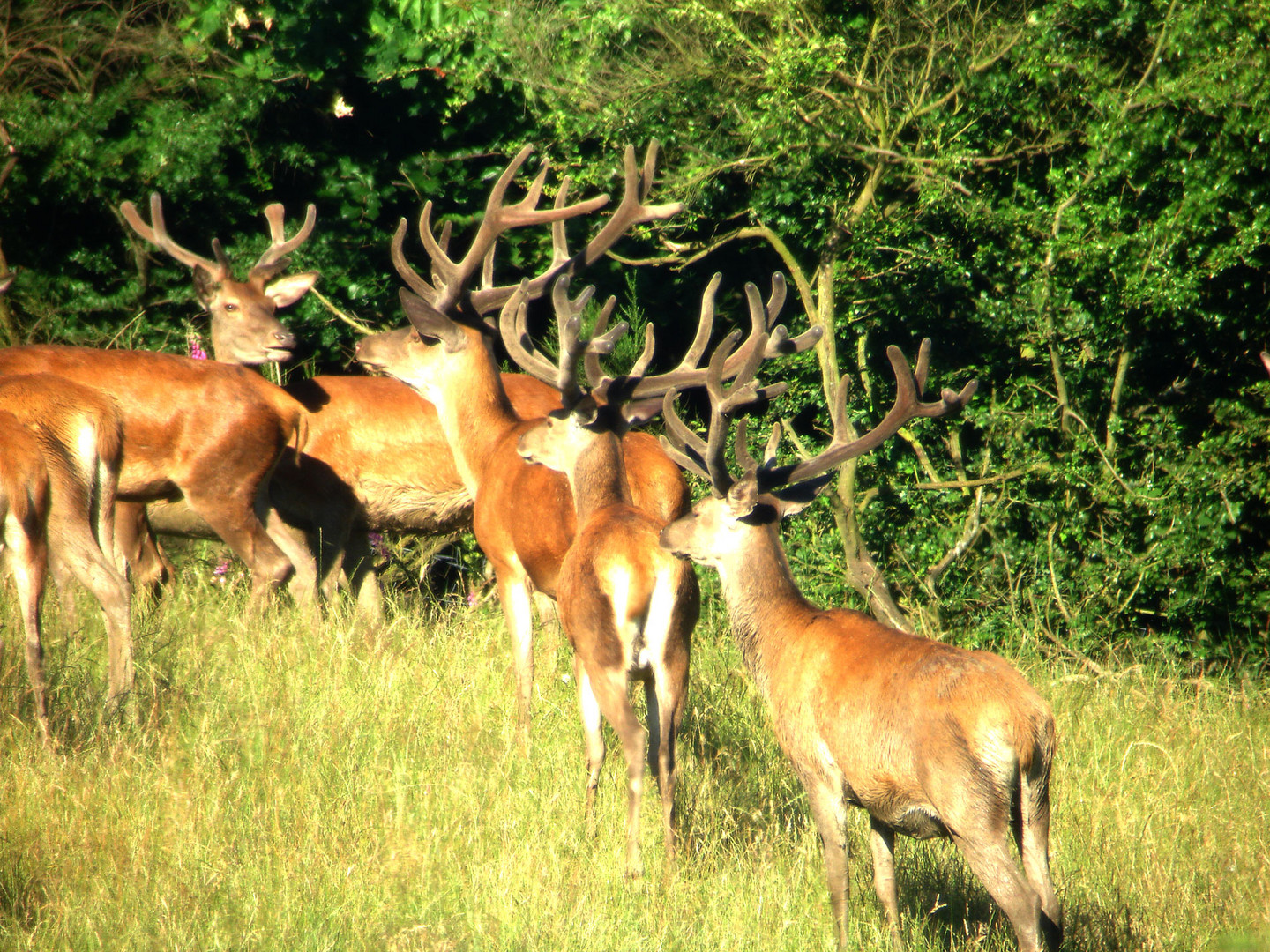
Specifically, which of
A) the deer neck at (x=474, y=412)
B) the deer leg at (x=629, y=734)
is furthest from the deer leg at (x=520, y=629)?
the deer leg at (x=629, y=734)

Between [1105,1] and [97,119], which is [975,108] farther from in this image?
[97,119]

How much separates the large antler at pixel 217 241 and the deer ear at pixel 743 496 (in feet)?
14.9

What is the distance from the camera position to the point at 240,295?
7.85m

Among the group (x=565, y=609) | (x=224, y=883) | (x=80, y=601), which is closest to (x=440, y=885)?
(x=224, y=883)

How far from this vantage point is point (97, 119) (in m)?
8.20

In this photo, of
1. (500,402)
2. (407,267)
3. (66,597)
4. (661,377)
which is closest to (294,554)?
(66,597)

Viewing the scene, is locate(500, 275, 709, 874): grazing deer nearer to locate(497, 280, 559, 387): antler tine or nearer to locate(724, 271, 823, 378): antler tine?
locate(724, 271, 823, 378): antler tine

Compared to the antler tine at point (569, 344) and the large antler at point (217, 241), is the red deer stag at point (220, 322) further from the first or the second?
the antler tine at point (569, 344)

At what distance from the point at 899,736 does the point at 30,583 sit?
3484 mm

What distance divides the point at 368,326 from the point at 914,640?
252 inches

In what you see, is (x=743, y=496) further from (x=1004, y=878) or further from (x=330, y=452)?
(x=330, y=452)

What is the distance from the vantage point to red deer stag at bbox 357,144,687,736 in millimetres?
6008

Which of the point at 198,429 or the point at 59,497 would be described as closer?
the point at 59,497

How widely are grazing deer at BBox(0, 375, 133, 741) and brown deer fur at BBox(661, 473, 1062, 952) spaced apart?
111 inches
